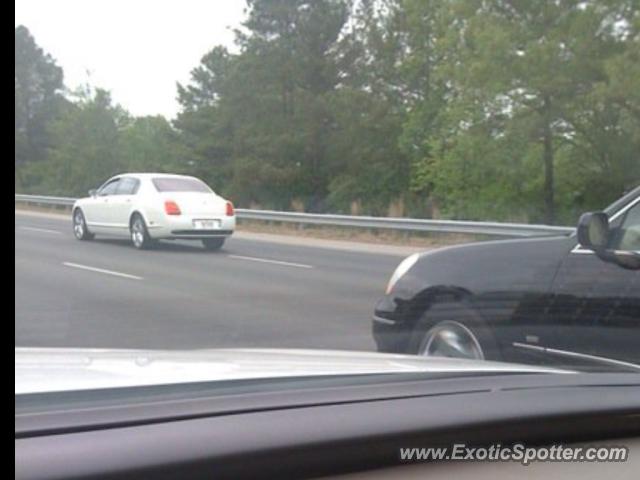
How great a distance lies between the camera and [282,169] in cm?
3231

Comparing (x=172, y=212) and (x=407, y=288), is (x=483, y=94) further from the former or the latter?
(x=407, y=288)

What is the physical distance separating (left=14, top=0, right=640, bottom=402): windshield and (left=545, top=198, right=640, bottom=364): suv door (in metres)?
0.01

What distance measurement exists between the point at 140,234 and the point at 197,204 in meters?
1.29

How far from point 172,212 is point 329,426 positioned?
16.9m

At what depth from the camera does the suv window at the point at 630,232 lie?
5695 mm

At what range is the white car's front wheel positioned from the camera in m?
19.2

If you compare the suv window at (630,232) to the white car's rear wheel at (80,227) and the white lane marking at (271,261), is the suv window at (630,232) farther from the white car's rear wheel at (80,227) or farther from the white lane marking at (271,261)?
the white car's rear wheel at (80,227)

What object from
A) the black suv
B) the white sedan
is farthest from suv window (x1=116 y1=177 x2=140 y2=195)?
the black suv

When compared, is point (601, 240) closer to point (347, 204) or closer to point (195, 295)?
point (195, 295)

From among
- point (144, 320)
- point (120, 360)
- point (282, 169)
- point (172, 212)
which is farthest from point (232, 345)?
point (282, 169)

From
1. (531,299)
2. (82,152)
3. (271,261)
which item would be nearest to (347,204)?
(82,152)

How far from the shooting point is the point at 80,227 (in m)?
21.0

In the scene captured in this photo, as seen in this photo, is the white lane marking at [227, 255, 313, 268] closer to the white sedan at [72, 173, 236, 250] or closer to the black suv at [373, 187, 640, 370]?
the white sedan at [72, 173, 236, 250]

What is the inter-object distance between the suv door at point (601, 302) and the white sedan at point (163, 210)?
13366 mm
